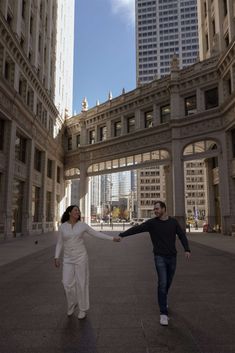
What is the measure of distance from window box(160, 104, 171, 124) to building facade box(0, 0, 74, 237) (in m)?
12.2

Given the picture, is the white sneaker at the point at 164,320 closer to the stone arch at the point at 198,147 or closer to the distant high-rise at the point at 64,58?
the stone arch at the point at 198,147

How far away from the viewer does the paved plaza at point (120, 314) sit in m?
4.27

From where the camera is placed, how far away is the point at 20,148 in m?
27.4

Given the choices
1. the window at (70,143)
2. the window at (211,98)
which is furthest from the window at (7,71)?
the window at (70,143)

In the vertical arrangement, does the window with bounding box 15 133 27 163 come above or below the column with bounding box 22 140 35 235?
above

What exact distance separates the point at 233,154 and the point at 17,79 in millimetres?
18672

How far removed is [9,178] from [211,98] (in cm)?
1925

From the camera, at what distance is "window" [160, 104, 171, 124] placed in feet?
104

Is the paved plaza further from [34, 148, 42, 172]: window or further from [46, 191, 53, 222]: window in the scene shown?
[46, 191, 53, 222]: window

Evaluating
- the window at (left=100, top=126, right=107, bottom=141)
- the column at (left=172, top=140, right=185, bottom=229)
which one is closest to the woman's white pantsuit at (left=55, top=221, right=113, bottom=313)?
the column at (left=172, top=140, right=185, bottom=229)

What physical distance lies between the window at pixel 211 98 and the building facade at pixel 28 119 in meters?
16.0

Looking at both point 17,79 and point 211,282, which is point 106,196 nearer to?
point 17,79

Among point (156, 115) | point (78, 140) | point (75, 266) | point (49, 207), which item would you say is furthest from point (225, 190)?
point (75, 266)

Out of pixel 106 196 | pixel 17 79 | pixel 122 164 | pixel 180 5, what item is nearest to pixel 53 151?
pixel 122 164
